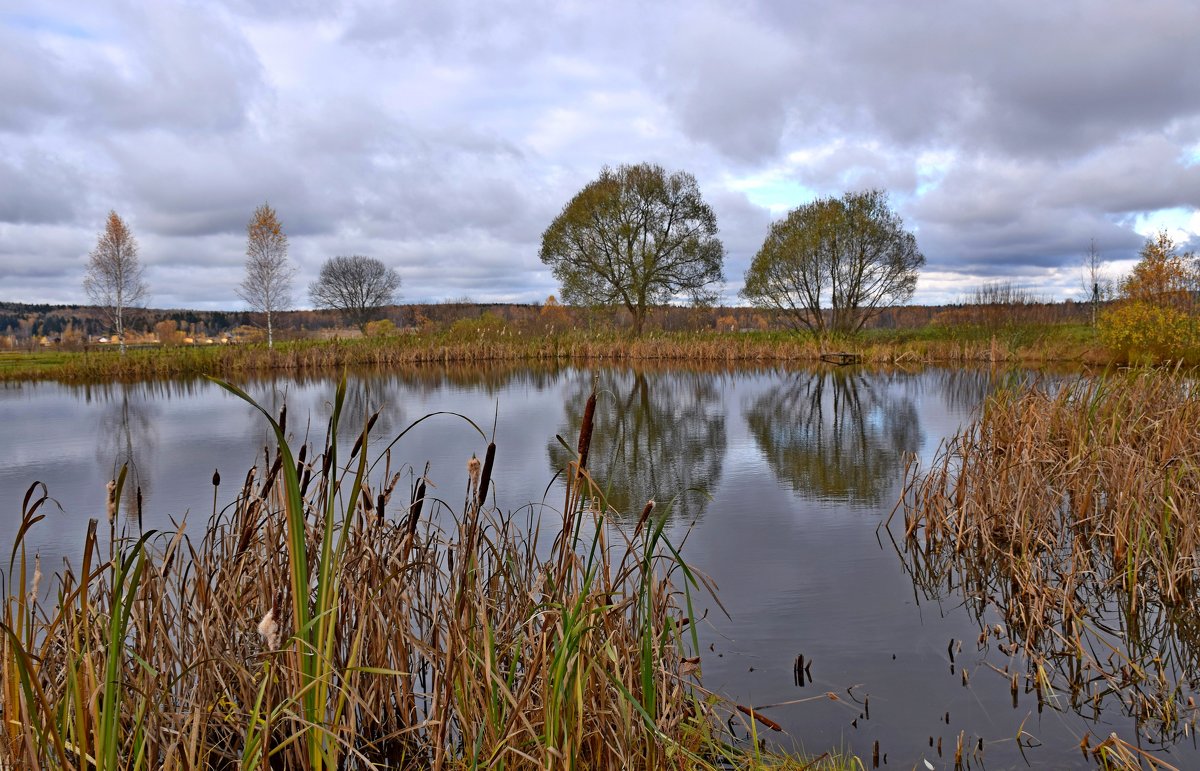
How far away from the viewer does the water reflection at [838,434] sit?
720 cm

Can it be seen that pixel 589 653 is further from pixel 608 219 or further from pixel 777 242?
pixel 608 219

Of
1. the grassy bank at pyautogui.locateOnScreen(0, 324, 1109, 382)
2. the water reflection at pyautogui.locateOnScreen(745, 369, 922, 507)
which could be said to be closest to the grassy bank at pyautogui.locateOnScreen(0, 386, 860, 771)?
the water reflection at pyautogui.locateOnScreen(745, 369, 922, 507)

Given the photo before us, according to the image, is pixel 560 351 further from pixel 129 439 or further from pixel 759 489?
pixel 759 489

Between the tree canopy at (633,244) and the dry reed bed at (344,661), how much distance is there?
27.9m

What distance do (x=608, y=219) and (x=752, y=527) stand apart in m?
25.5

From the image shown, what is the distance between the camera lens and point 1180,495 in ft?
13.3

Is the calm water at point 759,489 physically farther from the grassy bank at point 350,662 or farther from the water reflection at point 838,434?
the grassy bank at point 350,662

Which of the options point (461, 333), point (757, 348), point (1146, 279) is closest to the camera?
point (1146, 279)

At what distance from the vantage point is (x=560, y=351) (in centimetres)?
2800

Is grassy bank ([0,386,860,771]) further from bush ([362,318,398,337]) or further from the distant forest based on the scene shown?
bush ([362,318,398,337])

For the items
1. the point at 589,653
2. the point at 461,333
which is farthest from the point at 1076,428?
the point at 461,333

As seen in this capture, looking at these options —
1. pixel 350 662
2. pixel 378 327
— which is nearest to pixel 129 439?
pixel 350 662

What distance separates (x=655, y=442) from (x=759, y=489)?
115 inches

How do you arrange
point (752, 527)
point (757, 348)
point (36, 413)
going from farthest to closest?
point (757, 348)
point (36, 413)
point (752, 527)
